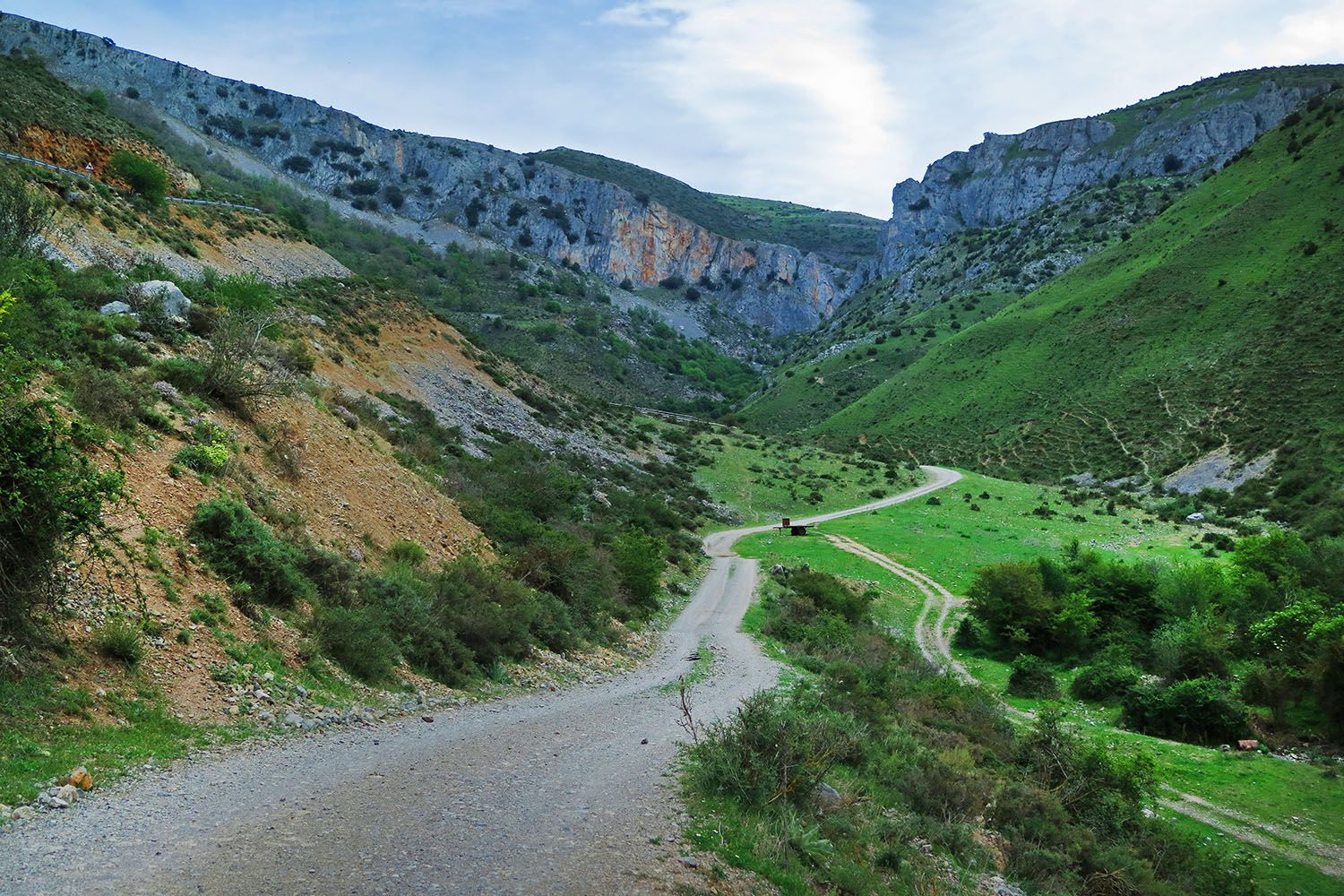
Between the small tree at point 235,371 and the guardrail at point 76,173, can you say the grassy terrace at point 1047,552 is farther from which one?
the guardrail at point 76,173

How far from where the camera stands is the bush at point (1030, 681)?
23.1 m

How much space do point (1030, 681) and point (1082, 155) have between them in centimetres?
16542

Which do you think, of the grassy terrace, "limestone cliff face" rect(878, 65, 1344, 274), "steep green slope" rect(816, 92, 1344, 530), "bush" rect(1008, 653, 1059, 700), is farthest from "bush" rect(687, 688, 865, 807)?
"limestone cliff face" rect(878, 65, 1344, 274)

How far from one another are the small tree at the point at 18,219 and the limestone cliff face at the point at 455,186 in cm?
12549

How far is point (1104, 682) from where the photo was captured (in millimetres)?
22516

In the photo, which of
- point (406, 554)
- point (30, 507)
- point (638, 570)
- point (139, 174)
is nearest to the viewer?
point (30, 507)

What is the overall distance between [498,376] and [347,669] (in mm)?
38763

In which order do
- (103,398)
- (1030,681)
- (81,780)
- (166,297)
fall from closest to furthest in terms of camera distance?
(81,780)
(103,398)
(166,297)
(1030,681)

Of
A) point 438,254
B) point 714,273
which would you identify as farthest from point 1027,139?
point 438,254

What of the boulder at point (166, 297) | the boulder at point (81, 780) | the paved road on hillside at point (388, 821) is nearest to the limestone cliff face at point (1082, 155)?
the boulder at point (166, 297)

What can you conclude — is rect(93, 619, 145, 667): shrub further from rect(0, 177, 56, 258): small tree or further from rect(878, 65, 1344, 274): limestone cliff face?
rect(878, 65, 1344, 274): limestone cliff face

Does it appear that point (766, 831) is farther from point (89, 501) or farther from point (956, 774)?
point (89, 501)

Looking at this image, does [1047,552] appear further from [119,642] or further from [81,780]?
[81,780]

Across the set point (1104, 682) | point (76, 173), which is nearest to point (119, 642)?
point (1104, 682)
